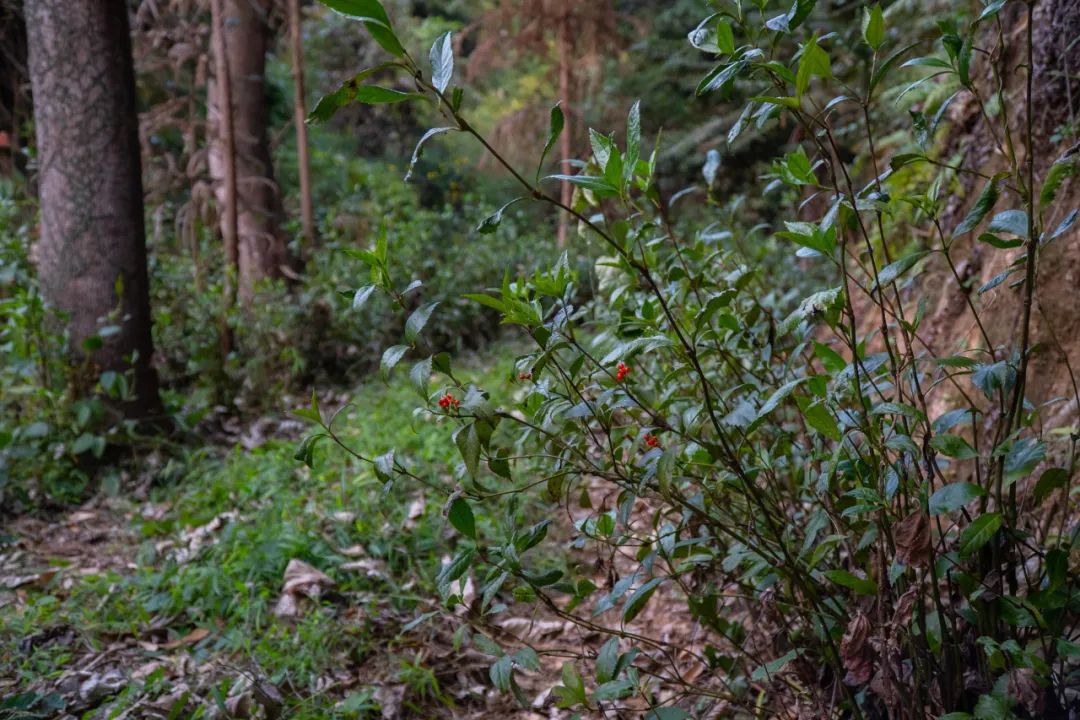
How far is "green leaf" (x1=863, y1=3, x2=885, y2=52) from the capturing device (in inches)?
46.8

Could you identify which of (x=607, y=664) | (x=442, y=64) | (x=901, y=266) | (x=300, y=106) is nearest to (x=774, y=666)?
(x=607, y=664)

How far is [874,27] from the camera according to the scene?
1203 millimetres

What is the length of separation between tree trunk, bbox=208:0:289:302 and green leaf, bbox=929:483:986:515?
6.46 m

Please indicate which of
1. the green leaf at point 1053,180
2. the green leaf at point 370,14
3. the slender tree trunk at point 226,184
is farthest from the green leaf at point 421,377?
the slender tree trunk at point 226,184

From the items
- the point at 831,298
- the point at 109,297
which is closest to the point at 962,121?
the point at 831,298

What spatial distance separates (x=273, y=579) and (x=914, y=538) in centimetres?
228

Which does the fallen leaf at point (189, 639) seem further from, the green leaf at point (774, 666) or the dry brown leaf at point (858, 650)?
the dry brown leaf at point (858, 650)

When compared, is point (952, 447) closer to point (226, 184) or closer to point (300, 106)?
point (226, 184)

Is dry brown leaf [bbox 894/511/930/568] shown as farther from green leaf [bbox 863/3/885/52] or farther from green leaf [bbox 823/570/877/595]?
green leaf [bbox 863/3/885/52]

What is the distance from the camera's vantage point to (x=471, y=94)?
1464cm

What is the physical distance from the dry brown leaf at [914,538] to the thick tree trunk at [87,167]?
4.08 meters

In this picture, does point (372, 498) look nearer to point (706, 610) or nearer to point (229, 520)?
point (229, 520)

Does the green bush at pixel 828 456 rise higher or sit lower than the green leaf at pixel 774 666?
higher

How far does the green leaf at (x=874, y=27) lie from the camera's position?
46.8 inches
